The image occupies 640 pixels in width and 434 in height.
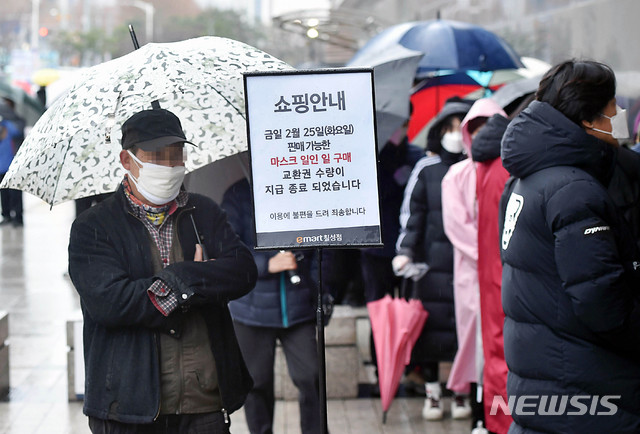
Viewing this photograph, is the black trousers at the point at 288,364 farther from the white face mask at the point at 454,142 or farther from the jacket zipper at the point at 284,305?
the white face mask at the point at 454,142

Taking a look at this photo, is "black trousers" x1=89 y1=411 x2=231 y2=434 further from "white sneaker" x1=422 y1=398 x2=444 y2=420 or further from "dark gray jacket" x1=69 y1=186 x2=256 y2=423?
"white sneaker" x1=422 y1=398 x2=444 y2=420

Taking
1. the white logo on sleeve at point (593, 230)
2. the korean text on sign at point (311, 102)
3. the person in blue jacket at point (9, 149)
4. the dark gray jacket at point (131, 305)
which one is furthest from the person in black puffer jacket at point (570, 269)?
the person in blue jacket at point (9, 149)

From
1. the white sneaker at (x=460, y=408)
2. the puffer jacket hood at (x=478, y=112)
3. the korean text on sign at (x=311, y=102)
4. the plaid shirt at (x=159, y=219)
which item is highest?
the puffer jacket hood at (x=478, y=112)

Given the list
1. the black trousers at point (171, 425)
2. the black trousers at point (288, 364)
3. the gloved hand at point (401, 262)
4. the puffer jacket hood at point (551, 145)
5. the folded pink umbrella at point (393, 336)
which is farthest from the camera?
the gloved hand at point (401, 262)

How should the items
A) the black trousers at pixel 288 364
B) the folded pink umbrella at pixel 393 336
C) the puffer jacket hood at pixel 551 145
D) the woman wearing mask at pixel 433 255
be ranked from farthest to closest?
the woman wearing mask at pixel 433 255
the folded pink umbrella at pixel 393 336
the black trousers at pixel 288 364
the puffer jacket hood at pixel 551 145

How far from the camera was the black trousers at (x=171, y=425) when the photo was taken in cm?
356

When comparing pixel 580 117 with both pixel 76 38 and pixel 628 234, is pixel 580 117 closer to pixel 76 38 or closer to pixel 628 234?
pixel 628 234

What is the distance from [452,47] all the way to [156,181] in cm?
501

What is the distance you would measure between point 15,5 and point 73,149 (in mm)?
88404

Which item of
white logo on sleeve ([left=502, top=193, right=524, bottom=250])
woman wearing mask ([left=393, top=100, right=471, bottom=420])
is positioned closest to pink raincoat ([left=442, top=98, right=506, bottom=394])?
woman wearing mask ([left=393, top=100, right=471, bottom=420])

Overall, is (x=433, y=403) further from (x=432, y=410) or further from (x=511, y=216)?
(x=511, y=216)

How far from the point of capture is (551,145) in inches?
130

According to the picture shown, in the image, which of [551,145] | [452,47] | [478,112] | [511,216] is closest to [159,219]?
[511,216]

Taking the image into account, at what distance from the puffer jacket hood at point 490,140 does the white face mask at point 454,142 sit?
1.20 m
